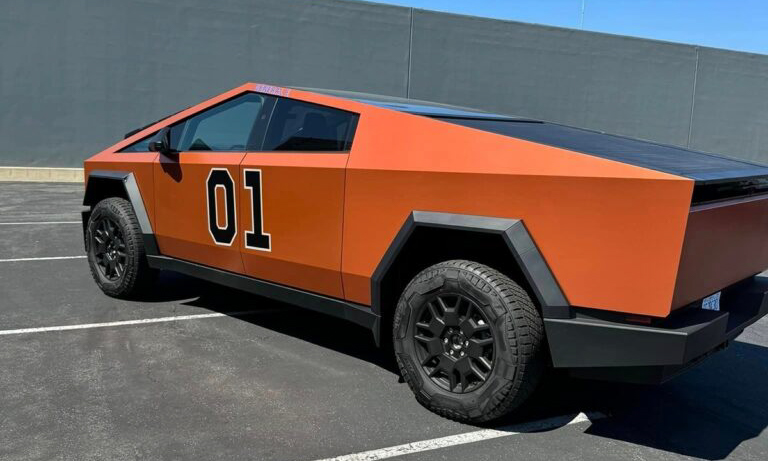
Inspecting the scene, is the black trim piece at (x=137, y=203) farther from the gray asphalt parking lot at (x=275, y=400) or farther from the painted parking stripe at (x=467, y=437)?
the painted parking stripe at (x=467, y=437)

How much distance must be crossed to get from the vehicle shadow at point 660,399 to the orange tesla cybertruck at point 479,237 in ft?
1.47

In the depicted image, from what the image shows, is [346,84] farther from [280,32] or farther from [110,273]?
[110,273]

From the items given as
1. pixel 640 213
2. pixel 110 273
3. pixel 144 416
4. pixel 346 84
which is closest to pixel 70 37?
pixel 346 84

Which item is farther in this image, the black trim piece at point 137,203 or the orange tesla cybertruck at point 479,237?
the black trim piece at point 137,203

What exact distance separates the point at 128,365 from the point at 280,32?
516 inches

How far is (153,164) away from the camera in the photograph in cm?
452

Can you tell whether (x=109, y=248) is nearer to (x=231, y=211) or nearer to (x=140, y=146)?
(x=140, y=146)

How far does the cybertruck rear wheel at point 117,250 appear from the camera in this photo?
467cm

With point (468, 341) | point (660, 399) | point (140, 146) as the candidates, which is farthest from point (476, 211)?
point (140, 146)

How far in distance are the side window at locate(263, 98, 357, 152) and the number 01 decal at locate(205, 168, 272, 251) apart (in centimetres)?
26

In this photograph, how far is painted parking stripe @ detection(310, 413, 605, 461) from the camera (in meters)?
2.66

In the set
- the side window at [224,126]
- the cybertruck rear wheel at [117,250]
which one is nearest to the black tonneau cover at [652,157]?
the side window at [224,126]

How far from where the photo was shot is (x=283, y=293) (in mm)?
3734

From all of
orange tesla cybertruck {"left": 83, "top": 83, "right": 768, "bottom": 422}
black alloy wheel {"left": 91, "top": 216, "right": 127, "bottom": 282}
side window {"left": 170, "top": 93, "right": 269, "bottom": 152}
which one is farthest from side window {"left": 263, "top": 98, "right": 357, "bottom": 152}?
black alloy wheel {"left": 91, "top": 216, "right": 127, "bottom": 282}
